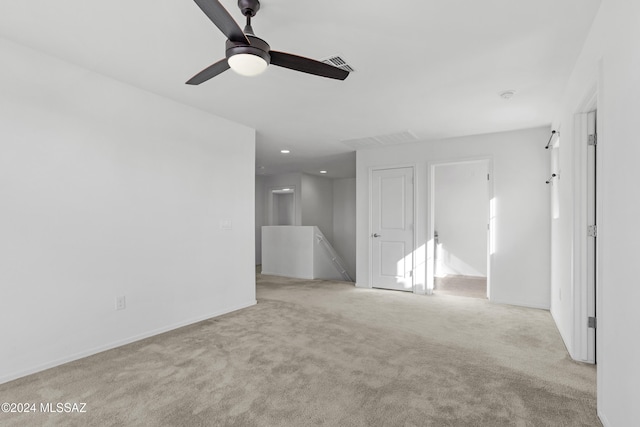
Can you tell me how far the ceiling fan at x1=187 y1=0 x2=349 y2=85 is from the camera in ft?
5.03

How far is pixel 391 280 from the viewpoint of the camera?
533 cm

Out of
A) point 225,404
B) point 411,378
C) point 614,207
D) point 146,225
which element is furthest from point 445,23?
point 146,225

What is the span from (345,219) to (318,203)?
1.13 meters

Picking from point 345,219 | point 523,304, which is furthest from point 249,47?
point 345,219

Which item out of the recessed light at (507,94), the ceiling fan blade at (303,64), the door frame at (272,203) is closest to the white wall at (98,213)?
the ceiling fan blade at (303,64)

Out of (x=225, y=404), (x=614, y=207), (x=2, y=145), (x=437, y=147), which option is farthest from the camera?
(x=437, y=147)

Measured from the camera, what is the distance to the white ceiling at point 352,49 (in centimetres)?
196

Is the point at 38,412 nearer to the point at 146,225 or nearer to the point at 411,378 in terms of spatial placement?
the point at 146,225

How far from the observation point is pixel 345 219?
9961 millimetres

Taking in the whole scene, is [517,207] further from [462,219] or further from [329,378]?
[329,378]

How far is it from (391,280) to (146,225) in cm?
377

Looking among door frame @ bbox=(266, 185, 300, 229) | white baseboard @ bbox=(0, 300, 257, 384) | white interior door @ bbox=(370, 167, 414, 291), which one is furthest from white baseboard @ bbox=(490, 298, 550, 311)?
door frame @ bbox=(266, 185, 300, 229)

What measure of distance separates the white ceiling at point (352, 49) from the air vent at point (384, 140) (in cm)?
77

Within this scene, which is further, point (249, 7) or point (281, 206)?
point (281, 206)
